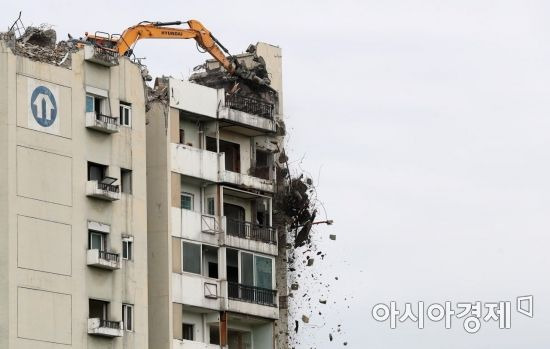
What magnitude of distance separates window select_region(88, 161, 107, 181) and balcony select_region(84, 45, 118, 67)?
3.84 metres

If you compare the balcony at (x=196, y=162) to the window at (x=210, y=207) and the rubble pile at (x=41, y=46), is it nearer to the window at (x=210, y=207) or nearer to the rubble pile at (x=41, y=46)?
the window at (x=210, y=207)

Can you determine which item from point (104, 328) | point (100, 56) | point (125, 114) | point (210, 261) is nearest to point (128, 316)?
point (104, 328)

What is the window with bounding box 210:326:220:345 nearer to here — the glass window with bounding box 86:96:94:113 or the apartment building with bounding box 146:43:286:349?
the apartment building with bounding box 146:43:286:349

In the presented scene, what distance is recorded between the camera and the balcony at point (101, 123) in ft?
255

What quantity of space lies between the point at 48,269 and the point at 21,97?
20.3 feet

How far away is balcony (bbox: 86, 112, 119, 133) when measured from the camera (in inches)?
3063

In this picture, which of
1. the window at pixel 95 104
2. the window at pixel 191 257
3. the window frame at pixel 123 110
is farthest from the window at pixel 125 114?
the window at pixel 191 257

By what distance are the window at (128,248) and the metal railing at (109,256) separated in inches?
38.0

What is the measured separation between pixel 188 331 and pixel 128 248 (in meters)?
5.13

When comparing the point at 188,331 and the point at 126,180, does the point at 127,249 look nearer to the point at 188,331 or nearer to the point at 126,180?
the point at 126,180

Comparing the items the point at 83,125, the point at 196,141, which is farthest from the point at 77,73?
the point at 196,141

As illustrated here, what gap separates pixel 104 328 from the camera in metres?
76.4

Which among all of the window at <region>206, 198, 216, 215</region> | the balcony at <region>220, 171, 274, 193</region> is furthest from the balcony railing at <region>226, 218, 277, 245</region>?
the balcony at <region>220, 171, 274, 193</region>

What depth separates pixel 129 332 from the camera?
7788cm
